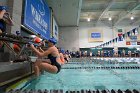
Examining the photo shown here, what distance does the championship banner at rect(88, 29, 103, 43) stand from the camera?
2339 cm

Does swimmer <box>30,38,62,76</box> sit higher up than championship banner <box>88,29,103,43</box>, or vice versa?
championship banner <box>88,29,103,43</box>

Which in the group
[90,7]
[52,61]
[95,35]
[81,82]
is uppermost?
[90,7]

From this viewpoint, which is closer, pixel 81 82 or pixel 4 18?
pixel 81 82

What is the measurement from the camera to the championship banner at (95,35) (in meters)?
23.4

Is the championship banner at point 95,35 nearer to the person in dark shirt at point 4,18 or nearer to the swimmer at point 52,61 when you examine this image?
the person in dark shirt at point 4,18

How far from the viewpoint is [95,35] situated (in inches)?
926

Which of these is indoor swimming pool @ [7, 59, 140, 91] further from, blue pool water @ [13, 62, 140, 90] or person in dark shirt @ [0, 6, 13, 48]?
person in dark shirt @ [0, 6, 13, 48]

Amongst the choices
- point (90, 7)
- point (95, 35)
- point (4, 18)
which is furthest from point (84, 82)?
point (95, 35)

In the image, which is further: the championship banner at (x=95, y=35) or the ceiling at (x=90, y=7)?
the championship banner at (x=95, y=35)

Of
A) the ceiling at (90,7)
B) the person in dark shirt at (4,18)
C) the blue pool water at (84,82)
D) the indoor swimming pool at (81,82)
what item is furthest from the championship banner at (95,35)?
the person in dark shirt at (4,18)

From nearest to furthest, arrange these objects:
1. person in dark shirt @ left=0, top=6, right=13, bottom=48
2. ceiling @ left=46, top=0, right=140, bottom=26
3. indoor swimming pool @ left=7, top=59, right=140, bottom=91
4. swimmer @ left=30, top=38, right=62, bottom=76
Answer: indoor swimming pool @ left=7, top=59, right=140, bottom=91
person in dark shirt @ left=0, top=6, right=13, bottom=48
swimmer @ left=30, top=38, right=62, bottom=76
ceiling @ left=46, top=0, right=140, bottom=26

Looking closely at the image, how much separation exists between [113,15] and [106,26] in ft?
11.2

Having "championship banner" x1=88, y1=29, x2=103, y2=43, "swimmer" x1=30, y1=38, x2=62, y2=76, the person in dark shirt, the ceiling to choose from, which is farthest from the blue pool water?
"championship banner" x1=88, y1=29, x2=103, y2=43

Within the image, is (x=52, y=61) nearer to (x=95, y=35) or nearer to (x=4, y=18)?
(x=4, y=18)
